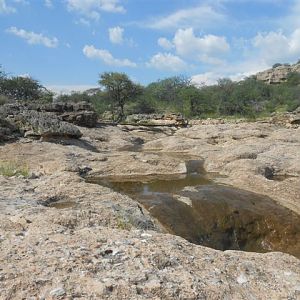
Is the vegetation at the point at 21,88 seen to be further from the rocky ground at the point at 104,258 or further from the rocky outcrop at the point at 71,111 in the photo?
the rocky ground at the point at 104,258

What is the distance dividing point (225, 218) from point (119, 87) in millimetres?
50168

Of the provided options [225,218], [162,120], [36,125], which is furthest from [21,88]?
[225,218]

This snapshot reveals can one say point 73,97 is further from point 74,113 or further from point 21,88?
point 74,113

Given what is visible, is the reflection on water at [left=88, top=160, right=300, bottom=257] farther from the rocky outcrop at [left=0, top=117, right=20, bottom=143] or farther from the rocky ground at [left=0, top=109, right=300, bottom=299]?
the rocky outcrop at [left=0, top=117, right=20, bottom=143]

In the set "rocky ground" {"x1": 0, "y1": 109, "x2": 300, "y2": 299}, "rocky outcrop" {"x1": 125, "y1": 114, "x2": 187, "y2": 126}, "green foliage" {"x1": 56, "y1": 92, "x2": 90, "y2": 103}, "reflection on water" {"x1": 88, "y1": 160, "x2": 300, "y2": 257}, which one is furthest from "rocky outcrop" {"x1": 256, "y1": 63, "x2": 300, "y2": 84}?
"rocky ground" {"x1": 0, "y1": 109, "x2": 300, "y2": 299}

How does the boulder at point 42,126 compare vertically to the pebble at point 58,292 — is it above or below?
above

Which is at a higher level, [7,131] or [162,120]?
[7,131]

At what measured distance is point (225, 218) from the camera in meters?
11.2

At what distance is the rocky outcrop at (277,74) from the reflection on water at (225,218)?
119m

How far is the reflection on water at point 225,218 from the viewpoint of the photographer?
10.4 m

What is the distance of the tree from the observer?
59250 mm

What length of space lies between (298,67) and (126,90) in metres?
89.5

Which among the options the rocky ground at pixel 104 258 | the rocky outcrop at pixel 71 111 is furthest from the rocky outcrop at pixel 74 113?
the rocky ground at pixel 104 258

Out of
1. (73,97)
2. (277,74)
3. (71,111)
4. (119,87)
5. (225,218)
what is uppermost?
(277,74)
